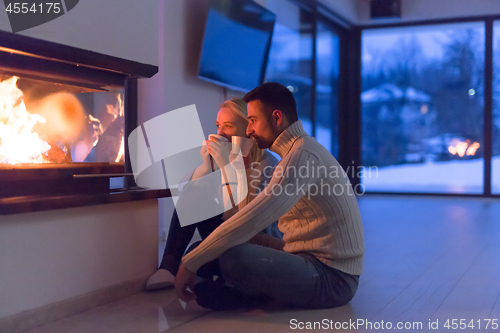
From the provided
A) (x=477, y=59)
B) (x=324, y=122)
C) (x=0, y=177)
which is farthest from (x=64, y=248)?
(x=477, y=59)

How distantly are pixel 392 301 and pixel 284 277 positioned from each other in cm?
55

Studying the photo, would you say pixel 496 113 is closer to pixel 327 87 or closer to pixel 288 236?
pixel 327 87

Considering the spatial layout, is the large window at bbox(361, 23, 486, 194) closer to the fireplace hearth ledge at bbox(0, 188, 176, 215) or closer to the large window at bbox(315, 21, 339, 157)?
the large window at bbox(315, 21, 339, 157)

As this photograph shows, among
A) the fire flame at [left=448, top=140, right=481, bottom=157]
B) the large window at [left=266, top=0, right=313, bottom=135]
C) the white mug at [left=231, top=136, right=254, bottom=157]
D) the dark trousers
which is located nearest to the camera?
the white mug at [left=231, top=136, right=254, bottom=157]

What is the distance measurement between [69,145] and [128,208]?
1.09ft

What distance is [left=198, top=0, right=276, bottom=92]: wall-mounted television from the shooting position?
3258 mm

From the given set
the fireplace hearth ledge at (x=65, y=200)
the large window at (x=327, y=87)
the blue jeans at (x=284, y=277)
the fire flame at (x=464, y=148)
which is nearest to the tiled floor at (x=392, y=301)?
the blue jeans at (x=284, y=277)

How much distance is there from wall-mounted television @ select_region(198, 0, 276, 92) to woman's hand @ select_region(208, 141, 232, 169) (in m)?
1.49

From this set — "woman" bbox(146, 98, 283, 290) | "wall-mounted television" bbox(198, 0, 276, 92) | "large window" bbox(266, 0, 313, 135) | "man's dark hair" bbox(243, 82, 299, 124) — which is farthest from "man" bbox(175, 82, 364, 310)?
"large window" bbox(266, 0, 313, 135)

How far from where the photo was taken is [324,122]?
19.2ft

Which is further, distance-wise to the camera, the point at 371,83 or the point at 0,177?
the point at 371,83

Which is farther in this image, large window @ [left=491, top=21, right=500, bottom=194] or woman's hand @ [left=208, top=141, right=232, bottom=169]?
large window @ [left=491, top=21, right=500, bottom=194]

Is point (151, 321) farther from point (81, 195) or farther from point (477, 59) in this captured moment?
point (477, 59)

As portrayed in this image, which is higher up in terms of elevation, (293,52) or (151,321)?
(293,52)
